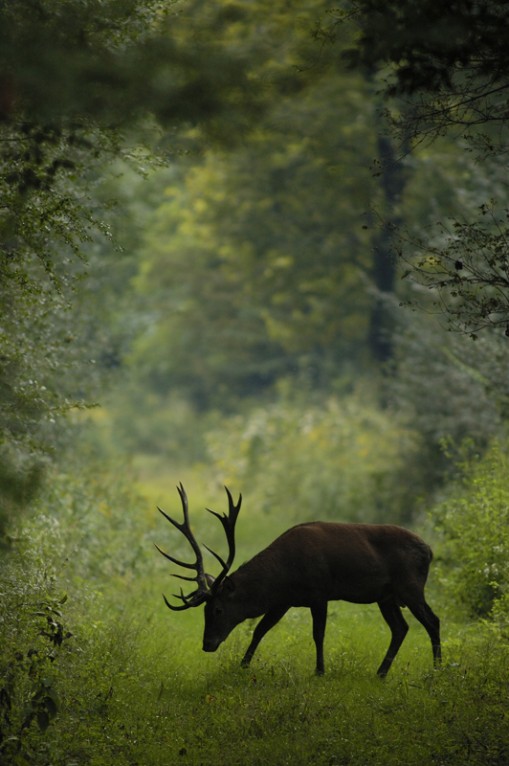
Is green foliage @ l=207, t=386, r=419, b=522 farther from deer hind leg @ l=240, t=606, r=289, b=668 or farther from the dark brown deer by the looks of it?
deer hind leg @ l=240, t=606, r=289, b=668

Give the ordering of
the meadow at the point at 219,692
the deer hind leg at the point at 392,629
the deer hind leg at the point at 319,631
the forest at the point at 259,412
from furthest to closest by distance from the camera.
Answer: the deer hind leg at the point at 392,629, the deer hind leg at the point at 319,631, the forest at the point at 259,412, the meadow at the point at 219,692

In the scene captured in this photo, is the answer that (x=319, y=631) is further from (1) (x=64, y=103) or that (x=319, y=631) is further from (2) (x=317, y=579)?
(1) (x=64, y=103)

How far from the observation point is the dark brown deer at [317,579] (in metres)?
10.2

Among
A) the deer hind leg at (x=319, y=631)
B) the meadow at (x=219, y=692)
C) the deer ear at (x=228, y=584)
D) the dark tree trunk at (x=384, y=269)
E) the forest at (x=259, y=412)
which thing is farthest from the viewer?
the dark tree trunk at (x=384, y=269)

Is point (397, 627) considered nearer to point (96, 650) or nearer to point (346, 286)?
point (96, 650)

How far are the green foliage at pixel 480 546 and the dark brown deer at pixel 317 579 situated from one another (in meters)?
1.49

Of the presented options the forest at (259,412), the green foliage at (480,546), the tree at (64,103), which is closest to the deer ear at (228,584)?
the forest at (259,412)

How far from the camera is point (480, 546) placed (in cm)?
1316

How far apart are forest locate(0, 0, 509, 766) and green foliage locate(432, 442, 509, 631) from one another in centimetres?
5

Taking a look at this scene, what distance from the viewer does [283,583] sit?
10.3m

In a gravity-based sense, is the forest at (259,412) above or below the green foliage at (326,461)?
above

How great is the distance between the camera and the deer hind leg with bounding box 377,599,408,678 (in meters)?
10.4

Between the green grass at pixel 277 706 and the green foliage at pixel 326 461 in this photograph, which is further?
the green foliage at pixel 326 461

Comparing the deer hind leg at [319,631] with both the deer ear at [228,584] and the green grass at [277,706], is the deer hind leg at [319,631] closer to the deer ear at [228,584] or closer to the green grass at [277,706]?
the green grass at [277,706]
